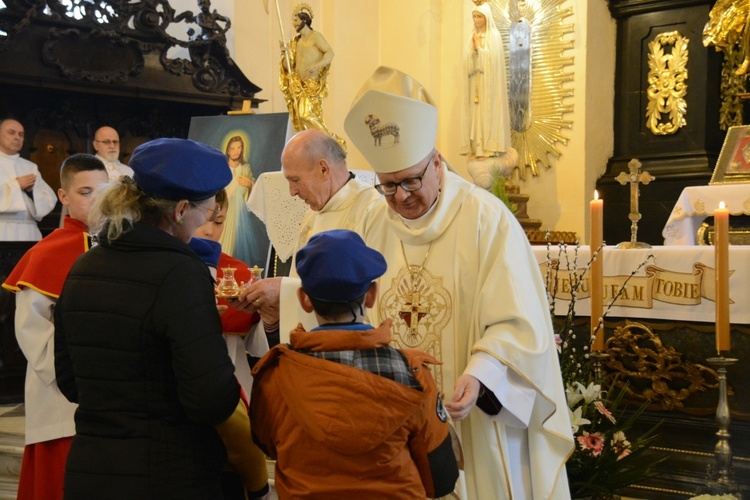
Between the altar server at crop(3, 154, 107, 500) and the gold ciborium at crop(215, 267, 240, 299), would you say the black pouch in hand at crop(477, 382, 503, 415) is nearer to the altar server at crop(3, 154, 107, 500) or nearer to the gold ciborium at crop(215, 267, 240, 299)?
the gold ciborium at crop(215, 267, 240, 299)

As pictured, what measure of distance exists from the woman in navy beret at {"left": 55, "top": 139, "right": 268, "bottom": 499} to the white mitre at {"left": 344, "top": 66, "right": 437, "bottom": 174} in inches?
29.1

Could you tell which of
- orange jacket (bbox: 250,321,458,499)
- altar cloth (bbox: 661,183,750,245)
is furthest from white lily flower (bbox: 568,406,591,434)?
altar cloth (bbox: 661,183,750,245)

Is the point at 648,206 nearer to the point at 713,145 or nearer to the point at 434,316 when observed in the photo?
the point at 713,145

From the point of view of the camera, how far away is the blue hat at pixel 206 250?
2611 millimetres

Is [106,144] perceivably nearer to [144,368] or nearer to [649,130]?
[144,368]

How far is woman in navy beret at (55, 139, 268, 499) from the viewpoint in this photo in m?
1.81

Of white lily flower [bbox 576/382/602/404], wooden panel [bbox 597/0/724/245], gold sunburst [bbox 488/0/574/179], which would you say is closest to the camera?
white lily flower [bbox 576/382/602/404]

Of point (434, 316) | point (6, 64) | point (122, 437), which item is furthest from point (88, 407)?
point (6, 64)

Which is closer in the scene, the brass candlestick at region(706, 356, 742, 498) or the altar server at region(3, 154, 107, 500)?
the altar server at region(3, 154, 107, 500)

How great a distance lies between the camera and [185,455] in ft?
6.16

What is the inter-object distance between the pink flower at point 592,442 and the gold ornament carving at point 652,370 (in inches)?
74.8

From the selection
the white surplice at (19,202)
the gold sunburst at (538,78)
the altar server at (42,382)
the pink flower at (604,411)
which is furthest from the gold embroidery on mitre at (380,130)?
the gold sunburst at (538,78)

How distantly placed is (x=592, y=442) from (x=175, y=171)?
1.70m

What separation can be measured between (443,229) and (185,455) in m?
1.09
